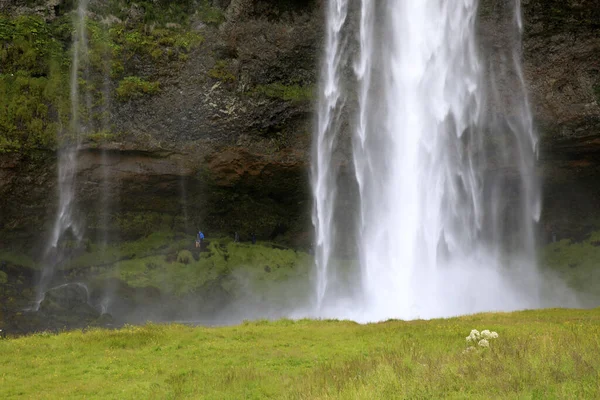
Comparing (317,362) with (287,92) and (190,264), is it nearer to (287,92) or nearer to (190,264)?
(190,264)

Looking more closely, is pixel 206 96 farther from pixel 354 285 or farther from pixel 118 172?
pixel 354 285

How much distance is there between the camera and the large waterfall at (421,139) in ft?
119

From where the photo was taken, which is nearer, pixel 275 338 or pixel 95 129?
pixel 275 338

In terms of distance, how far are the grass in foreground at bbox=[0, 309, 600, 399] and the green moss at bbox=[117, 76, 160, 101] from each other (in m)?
19.2

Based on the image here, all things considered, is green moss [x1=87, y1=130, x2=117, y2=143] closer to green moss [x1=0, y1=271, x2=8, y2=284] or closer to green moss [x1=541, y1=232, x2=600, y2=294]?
green moss [x1=0, y1=271, x2=8, y2=284]

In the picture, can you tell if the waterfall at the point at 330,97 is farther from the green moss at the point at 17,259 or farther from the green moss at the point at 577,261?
the green moss at the point at 17,259

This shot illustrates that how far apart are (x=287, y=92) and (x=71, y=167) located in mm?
13773

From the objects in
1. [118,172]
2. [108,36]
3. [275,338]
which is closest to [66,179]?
[118,172]

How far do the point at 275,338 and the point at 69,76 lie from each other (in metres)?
24.8

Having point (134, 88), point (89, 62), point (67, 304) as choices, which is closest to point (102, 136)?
point (134, 88)

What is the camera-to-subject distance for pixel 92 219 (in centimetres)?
3797

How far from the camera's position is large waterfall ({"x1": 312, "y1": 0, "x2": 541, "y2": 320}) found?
1422 inches

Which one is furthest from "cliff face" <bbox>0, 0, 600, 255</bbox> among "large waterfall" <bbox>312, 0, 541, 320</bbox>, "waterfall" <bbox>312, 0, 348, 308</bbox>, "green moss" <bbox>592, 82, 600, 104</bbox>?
"large waterfall" <bbox>312, 0, 541, 320</bbox>

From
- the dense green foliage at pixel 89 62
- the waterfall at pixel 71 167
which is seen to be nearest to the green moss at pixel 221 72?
the dense green foliage at pixel 89 62
